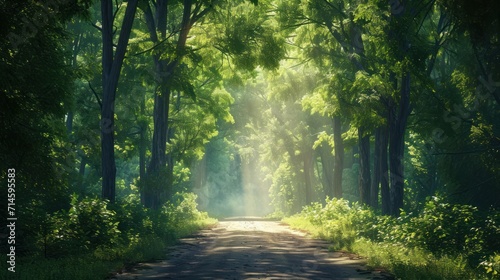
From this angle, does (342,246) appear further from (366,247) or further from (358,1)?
(358,1)

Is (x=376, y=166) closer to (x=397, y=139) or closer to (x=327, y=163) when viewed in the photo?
(x=397, y=139)

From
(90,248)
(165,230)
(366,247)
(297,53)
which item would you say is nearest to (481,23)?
(366,247)

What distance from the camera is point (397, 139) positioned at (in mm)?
24406

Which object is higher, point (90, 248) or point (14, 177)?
point (14, 177)

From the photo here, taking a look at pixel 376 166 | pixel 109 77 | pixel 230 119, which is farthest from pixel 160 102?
pixel 376 166

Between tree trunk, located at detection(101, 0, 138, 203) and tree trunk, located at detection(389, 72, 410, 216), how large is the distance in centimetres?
997

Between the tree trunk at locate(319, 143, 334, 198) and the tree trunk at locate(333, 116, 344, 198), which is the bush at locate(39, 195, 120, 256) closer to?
the tree trunk at locate(333, 116, 344, 198)

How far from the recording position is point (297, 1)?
2811 centimetres

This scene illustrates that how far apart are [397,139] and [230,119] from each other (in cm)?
1970

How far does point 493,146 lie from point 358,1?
23.9 feet

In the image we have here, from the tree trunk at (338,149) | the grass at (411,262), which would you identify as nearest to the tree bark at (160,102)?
the tree trunk at (338,149)

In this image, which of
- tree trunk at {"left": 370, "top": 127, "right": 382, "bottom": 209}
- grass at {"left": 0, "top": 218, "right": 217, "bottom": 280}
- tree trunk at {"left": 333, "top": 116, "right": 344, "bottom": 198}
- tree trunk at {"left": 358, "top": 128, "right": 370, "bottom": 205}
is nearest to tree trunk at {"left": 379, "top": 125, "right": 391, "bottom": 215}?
tree trunk at {"left": 370, "top": 127, "right": 382, "bottom": 209}

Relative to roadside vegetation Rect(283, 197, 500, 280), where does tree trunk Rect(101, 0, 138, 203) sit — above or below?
above

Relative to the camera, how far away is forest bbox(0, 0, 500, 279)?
13.8 meters
